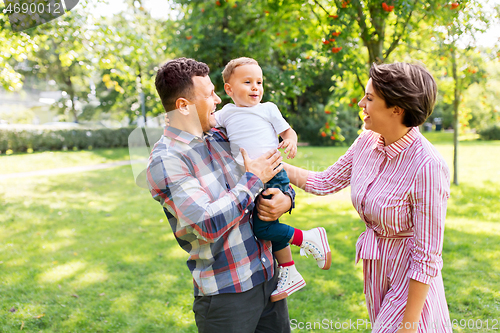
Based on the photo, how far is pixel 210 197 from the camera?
171 cm

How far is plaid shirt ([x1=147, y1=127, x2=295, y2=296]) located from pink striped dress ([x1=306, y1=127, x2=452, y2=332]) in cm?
59

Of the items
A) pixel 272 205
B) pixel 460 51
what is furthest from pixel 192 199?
pixel 460 51

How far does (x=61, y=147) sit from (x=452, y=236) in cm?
1893

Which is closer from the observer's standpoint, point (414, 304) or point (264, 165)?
point (414, 304)

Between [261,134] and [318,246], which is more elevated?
[261,134]

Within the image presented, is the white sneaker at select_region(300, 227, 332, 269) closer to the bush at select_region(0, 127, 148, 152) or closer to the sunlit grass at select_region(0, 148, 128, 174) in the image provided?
the bush at select_region(0, 127, 148, 152)

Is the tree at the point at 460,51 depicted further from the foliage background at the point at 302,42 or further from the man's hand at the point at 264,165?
the man's hand at the point at 264,165

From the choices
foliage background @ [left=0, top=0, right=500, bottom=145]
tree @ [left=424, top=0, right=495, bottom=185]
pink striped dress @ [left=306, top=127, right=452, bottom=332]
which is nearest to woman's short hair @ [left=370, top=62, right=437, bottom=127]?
pink striped dress @ [left=306, top=127, right=452, bottom=332]

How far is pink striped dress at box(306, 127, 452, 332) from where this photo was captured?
163cm

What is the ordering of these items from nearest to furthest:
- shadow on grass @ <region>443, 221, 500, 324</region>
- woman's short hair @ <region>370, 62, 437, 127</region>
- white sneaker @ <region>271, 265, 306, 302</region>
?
woman's short hair @ <region>370, 62, 437, 127</region> < white sneaker @ <region>271, 265, 306, 302</region> < shadow on grass @ <region>443, 221, 500, 324</region>

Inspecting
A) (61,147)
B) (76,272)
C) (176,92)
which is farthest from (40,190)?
(176,92)

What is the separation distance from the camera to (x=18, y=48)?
6320mm

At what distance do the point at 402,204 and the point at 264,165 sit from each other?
706 mm

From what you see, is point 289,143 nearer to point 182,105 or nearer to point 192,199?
point 182,105
